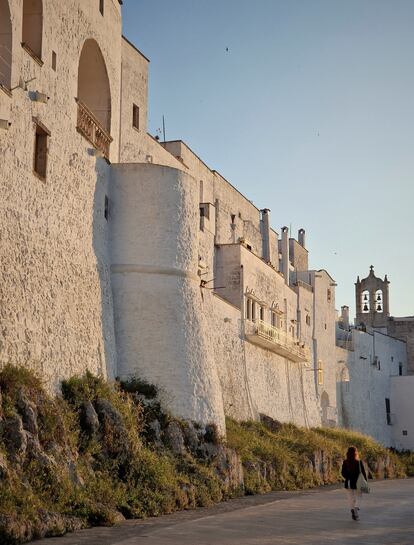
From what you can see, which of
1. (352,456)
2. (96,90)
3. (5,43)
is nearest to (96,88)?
(96,90)

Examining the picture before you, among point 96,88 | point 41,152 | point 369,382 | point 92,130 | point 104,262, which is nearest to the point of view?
point 41,152

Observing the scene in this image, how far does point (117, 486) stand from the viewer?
2038 cm

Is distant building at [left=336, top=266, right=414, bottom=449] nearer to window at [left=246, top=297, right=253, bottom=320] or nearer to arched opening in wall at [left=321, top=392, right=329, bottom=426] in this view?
arched opening in wall at [left=321, top=392, right=329, bottom=426]

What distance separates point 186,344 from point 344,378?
29774 mm

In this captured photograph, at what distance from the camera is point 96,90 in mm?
28047

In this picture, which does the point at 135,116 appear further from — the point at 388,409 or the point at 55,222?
the point at 388,409

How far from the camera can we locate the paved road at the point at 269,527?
52.5 feet

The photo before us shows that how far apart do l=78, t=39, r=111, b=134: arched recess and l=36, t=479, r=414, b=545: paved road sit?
39.3 feet

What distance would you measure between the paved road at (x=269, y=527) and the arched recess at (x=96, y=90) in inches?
471

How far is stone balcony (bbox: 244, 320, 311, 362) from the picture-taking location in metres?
37.7

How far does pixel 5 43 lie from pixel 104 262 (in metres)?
7.16

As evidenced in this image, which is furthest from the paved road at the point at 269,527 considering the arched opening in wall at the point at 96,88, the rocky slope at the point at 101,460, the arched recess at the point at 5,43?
the arched opening in wall at the point at 96,88

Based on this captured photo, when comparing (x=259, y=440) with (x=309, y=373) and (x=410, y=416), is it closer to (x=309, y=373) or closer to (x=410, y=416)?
(x=309, y=373)

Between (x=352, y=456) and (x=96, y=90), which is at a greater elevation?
(x=96, y=90)
